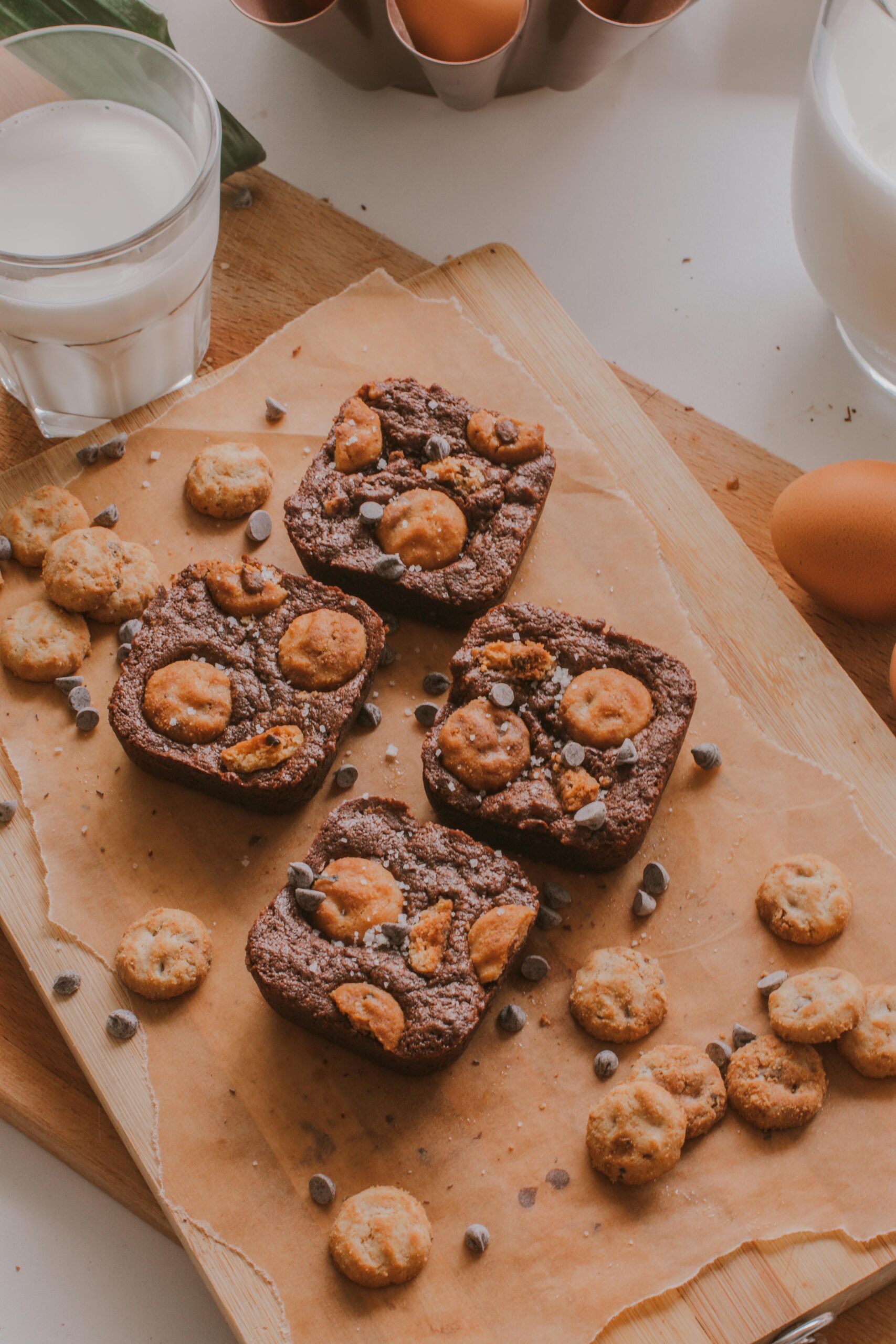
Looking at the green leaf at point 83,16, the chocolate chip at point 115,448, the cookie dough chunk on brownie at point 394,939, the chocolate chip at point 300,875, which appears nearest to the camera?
the cookie dough chunk on brownie at point 394,939

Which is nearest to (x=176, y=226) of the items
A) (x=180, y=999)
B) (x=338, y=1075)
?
(x=180, y=999)

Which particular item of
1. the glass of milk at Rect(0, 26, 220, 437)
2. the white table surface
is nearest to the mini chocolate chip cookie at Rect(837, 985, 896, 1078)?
the white table surface

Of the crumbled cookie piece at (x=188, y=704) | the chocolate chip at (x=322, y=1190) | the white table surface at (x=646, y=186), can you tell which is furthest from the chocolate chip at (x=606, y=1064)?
the white table surface at (x=646, y=186)

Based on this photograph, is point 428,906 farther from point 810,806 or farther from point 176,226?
point 176,226

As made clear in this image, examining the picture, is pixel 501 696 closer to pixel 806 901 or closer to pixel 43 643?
pixel 806 901

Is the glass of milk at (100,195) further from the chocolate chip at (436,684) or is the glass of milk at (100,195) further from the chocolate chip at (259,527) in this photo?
the chocolate chip at (436,684)

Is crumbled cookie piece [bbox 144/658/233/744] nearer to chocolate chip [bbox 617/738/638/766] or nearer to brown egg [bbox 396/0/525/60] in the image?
chocolate chip [bbox 617/738/638/766]

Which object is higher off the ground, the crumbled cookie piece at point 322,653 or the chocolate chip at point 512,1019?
the crumbled cookie piece at point 322,653

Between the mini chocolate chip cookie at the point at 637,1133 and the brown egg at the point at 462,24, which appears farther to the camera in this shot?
the brown egg at the point at 462,24
